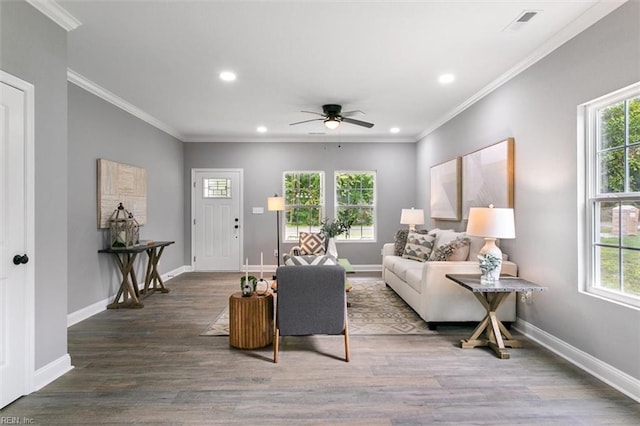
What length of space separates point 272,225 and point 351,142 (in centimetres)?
231

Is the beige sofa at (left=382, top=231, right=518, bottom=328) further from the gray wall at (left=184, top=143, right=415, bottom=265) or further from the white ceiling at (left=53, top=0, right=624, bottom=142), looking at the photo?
the gray wall at (left=184, top=143, right=415, bottom=265)

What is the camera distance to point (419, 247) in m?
4.77

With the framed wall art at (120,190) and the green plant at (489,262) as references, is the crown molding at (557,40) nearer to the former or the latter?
the green plant at (489,262)

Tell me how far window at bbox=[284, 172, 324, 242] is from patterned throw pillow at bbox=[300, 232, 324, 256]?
121 centimetres

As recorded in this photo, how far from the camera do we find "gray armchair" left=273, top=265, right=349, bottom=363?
8.87 ft

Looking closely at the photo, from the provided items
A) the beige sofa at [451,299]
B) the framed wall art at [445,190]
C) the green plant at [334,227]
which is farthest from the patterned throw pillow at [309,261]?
the green plant at [334,227]

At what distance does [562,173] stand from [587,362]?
1468mm

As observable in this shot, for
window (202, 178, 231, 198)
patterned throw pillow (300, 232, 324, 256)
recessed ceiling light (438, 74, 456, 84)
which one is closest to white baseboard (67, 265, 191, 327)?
patterned throw pillow (300, 232, 324, 256)

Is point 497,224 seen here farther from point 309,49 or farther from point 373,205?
point 373,205

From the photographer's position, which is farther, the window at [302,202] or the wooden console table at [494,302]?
the window at [302,202]

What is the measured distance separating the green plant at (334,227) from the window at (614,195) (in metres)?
4.26

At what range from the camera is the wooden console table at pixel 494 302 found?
2.76m

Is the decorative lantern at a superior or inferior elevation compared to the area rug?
superior

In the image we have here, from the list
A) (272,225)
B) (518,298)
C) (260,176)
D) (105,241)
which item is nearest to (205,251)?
(272,225)
